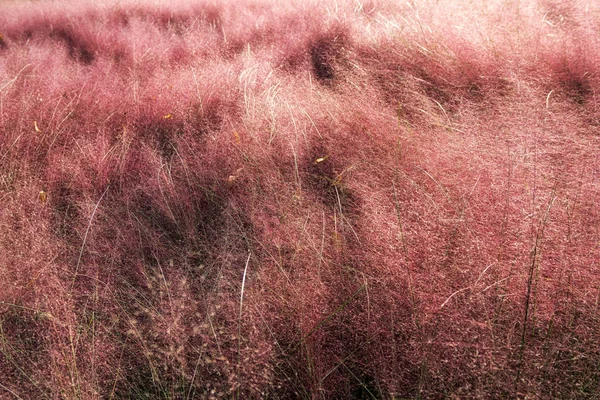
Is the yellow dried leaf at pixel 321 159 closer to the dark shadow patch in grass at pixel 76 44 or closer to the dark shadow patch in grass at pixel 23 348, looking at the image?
the dark shadow patch in grass at pixel 23 348

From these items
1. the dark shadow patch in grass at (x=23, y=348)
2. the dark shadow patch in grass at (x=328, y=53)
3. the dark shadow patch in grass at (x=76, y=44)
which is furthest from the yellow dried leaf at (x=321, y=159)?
the dark shadow patch in grass at (x=76, y=44)

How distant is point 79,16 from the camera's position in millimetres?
4203

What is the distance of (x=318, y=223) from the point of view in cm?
137

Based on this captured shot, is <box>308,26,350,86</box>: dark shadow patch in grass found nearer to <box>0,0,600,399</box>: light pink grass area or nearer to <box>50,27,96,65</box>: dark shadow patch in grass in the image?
<box>0,0,600,399</box>: light pink grass area

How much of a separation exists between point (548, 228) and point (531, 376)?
0.50m

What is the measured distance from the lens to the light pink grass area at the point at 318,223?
95 centimetres

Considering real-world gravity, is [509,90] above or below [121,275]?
above

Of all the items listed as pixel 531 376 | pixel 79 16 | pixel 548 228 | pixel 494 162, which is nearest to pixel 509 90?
pixel 494 162

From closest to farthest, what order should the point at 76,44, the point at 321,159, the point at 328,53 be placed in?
the point at 321,159 < the point at 328,53 < the point at 76,44

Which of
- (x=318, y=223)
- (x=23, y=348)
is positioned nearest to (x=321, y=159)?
(x=318, y=223)

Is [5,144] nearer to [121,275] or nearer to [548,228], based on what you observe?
[121,275]

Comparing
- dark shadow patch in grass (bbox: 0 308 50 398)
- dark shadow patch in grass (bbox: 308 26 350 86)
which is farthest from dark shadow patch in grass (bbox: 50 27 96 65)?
dark shadow patch in grass (bbox: 0 308 50 398)

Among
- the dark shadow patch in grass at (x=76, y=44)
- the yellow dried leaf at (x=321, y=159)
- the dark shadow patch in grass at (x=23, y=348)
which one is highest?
the dark shadow patch in grass at (x=76, y=44)

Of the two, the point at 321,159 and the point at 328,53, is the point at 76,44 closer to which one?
the point at 328,53
